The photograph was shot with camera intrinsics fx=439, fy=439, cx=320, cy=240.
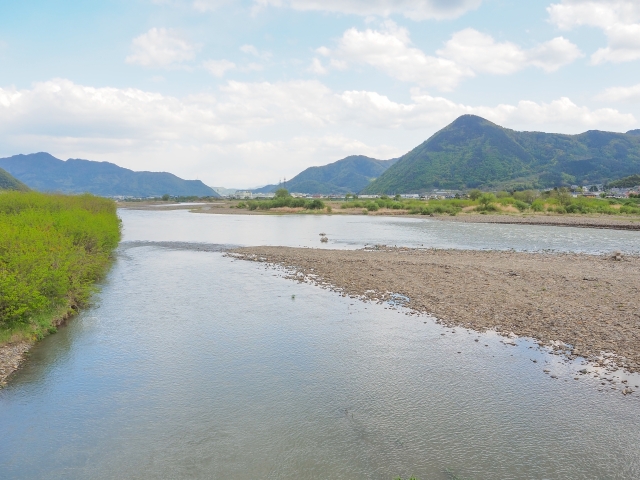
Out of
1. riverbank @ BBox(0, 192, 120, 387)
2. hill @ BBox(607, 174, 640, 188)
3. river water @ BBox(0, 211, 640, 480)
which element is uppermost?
hill @ BBox(607, 174, 640, 188)

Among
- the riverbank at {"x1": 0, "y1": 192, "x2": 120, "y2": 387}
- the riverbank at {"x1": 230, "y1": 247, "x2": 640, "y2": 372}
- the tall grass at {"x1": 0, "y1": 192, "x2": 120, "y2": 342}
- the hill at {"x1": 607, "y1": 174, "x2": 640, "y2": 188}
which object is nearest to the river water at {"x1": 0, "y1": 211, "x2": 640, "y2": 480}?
the riverbank at {"x1": 0, "y1": 192, "x2": 120, "y2": 387}

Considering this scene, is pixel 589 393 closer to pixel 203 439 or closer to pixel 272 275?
pixel 203 439

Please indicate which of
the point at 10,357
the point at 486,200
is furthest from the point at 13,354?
the point at 486,200

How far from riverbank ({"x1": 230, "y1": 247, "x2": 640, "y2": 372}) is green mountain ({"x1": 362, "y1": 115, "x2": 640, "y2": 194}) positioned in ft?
418

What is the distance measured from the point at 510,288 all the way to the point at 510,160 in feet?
557

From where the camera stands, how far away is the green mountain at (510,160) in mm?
159375

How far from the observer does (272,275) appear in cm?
2405

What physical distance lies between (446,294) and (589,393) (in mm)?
8828

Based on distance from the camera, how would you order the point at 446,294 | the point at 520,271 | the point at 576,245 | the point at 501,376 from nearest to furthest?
the point at 501,376 < the point at 446,294 < the point at 520,271 < the point at 576,245

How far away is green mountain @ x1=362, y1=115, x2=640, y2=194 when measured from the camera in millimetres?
159375

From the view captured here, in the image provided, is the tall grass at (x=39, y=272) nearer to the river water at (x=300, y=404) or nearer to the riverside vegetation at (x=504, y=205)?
the river water at (x=300, y=404)

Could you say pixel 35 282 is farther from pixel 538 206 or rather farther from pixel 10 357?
pixel 538 206

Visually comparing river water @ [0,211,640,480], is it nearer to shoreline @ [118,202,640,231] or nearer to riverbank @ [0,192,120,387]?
riverbank @ [0,192,120,387]

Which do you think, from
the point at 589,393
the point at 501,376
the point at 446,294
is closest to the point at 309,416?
the point at 501,376
